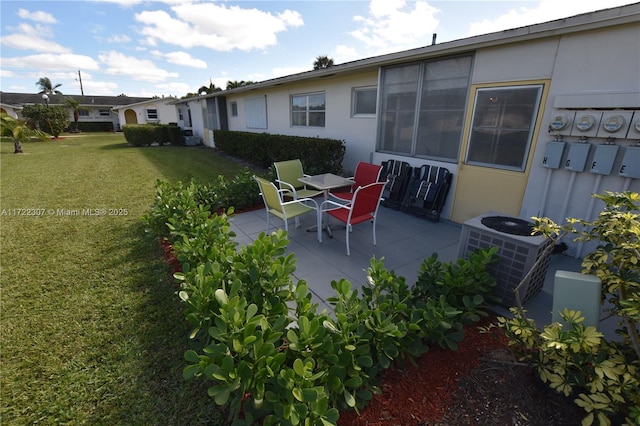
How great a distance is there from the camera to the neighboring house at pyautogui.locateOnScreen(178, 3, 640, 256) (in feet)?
9.87

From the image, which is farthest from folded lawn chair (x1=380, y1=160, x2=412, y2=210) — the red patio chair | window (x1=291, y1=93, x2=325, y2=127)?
window (x1=291, y1=93, x2=325, y2=127)

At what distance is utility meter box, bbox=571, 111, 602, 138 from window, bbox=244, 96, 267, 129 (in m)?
9.66

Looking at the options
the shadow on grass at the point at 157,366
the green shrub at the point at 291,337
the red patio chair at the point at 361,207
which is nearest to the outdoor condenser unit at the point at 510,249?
the green shrub at the point at 291,337

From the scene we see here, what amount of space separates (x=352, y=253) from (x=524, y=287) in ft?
6.11

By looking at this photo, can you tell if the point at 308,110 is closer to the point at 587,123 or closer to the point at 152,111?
the point at 587,123

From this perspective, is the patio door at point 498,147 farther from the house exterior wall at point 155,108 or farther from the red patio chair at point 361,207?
the house exterior wall at point 155,108

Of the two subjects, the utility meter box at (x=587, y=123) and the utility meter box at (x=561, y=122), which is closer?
the utility meter box at (x=587, y=123)

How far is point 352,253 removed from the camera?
3.70 metres

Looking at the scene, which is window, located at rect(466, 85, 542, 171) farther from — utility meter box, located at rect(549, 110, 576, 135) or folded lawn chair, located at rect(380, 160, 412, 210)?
folded lawn chair, located at rect(380, 160, 412, 210)

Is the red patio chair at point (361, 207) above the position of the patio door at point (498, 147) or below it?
below

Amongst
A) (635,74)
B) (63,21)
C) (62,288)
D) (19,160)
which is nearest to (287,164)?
(62,288)

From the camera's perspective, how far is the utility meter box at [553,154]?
3.46m

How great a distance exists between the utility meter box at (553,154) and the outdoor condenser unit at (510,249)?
1355mm

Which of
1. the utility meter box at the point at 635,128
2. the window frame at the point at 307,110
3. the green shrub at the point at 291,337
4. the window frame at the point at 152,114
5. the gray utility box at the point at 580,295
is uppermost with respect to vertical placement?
the window frame at the point at 152,114
